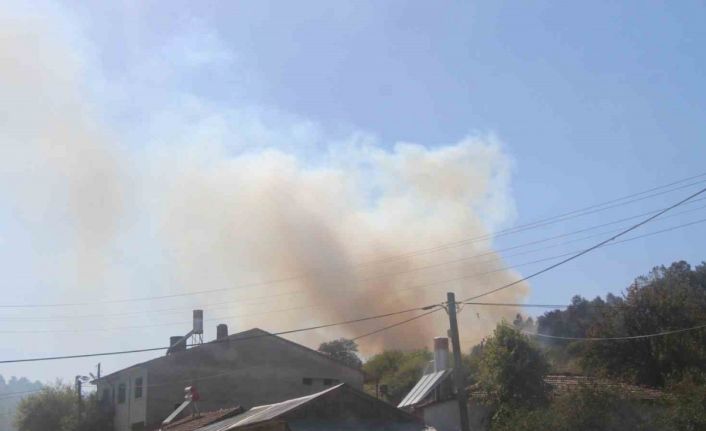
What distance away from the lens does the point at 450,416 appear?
1304 inches

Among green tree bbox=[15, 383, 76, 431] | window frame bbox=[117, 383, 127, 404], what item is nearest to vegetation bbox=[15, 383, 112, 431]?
green tree bbox=[15, 383, 76, 431]

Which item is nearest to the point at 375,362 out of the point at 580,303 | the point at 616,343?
the point at 580,303

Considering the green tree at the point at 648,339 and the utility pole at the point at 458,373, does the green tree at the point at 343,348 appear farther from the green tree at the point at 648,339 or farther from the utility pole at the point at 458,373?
the utility pole at the point at 458,373

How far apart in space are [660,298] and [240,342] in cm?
2225

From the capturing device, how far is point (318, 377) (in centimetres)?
4938

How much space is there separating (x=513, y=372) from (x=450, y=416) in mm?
3297

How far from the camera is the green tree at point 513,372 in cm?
3144

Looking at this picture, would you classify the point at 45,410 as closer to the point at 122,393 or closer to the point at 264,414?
the point at 122,393

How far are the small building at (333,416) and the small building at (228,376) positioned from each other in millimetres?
19497

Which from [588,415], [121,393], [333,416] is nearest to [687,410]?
[588,415]

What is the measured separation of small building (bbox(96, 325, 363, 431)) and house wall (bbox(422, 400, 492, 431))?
12.8 meters

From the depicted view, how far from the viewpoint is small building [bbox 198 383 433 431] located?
77.8ft

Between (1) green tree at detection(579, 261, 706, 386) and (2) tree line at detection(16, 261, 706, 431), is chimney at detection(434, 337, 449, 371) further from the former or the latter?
(1) green tree at detection(579, 261, 706, 386)

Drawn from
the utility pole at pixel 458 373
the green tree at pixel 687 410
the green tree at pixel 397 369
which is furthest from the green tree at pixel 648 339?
the green tree at pixel 397 369
